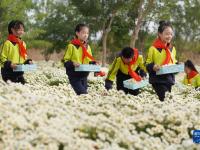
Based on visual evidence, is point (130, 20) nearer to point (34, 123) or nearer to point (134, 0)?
point (134, 0)

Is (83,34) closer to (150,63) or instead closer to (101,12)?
(150,63)

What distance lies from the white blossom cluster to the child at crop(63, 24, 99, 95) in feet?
9.43

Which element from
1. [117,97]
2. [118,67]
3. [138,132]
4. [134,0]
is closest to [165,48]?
[118,67]

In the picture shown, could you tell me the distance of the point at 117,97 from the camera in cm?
877

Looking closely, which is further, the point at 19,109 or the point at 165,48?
the point at 165,48

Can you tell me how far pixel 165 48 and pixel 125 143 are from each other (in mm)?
4766

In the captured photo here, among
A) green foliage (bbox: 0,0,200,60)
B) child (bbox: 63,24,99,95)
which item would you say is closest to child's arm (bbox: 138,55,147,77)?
child (bbox: 63,24,99,95)

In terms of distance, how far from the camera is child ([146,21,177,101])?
10.5 metres

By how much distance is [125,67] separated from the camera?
10781mm

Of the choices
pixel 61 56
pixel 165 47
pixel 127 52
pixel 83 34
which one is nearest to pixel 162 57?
pixel 165 47

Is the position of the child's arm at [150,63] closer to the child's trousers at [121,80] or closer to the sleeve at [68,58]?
the child's trousers at [121,80]

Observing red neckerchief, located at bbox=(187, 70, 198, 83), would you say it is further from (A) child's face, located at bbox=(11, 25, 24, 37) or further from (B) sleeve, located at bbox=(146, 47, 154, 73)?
(A) child's face, located at bbox=(11, 25, 24, 37)

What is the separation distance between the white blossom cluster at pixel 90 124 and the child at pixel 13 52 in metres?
3.04

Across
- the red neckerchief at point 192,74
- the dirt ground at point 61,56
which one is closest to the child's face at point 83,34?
the red neckerchief at point 192,74
